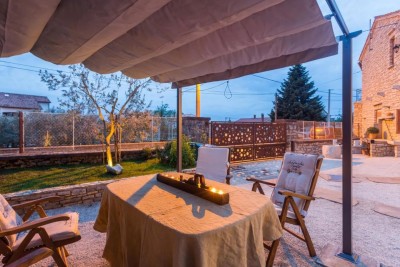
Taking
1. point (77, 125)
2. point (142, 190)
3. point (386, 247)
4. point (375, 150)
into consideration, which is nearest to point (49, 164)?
point (77, 125)

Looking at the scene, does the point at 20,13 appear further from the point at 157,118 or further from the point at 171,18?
the point at 157,118

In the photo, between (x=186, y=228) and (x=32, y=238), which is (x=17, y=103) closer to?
(x=32, y=238)

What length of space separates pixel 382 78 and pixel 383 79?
147 mm

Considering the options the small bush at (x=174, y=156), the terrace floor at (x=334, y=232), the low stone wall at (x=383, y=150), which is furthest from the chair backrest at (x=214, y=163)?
the low stone wall at (x=383, y=150)

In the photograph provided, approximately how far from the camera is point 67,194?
3.87 m

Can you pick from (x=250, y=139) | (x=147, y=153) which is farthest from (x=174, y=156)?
(x=250, y=139)

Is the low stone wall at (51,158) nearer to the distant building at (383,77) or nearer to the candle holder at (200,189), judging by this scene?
the candle holder at (200,189)

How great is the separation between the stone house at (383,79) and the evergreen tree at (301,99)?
295 inches

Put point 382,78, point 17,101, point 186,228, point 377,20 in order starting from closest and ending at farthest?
point 186,228, point 382,78, point 377,20, point 17,101

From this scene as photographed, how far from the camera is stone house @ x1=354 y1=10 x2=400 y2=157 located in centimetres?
1047

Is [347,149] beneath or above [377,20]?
beneath

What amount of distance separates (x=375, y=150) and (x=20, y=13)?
42.3 feet

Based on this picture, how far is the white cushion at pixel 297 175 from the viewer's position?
108 inches

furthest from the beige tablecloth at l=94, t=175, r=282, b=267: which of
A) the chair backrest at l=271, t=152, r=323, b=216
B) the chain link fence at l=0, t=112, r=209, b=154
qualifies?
the chain link fence at l=0, t=112, r=209, b=154
